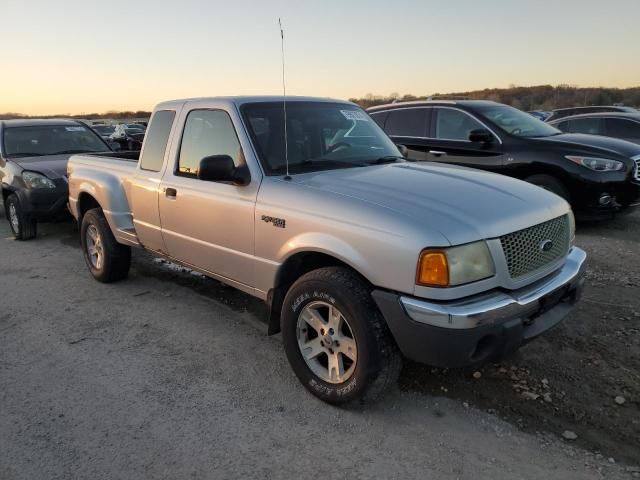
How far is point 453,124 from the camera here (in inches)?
310

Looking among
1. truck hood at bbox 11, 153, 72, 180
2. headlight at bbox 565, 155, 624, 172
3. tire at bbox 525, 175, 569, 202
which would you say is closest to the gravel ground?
tire at bbox 525, 175, 569, 202

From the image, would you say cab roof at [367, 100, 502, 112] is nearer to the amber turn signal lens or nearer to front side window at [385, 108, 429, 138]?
front side window at [385, 108, 429, 138]

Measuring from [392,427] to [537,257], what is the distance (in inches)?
51.4

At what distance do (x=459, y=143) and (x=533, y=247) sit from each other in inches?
199

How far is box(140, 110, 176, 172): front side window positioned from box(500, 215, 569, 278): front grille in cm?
303

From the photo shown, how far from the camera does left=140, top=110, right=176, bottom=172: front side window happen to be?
4.54 meters

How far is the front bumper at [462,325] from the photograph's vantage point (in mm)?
2623

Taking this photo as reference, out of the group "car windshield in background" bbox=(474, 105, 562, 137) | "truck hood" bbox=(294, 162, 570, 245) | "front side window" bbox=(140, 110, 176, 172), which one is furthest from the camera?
"car windshield in background" bbox=(474, 105, 562, 137)

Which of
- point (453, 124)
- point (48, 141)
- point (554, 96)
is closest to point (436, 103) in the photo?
point (453, 124)

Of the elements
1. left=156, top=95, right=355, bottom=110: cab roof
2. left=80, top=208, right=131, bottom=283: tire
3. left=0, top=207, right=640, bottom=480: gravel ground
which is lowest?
left=0, top=207, right=640, bottom=480: gravel ground

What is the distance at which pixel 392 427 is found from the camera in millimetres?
2990

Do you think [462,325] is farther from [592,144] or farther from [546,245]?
[592,144]

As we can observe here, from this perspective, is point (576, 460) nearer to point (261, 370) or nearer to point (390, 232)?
point (390, 232)

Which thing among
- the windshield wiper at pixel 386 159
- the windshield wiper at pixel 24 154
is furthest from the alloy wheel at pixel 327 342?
the windshield wiper at pixel 24 154
